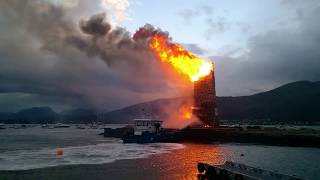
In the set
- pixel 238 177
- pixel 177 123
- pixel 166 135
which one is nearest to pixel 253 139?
pixel 166 135

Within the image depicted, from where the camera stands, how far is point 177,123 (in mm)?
156250

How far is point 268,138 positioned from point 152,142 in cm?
3760

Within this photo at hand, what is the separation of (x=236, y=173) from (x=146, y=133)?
73.5 m

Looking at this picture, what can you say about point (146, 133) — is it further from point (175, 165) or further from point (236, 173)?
point (236, 173)

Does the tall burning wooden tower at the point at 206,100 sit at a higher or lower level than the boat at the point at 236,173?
higher

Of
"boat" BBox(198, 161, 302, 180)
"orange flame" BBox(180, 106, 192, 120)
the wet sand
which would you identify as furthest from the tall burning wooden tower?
"boat" BBox(198, 161, 302, 180)

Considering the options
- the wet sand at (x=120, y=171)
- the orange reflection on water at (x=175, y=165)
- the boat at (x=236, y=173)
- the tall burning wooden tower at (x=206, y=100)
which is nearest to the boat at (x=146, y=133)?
the tall burning wooden tower at (x=206, y=100)

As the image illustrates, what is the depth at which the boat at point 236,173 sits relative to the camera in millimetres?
42409

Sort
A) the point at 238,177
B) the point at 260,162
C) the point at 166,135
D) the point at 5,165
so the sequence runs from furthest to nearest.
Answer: the point at 166,135, the point at 260,162, the point at 5,165, the point at 238,177

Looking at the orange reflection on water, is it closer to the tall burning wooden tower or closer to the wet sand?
the wet sand

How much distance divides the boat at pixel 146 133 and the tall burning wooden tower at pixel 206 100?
24.6 m

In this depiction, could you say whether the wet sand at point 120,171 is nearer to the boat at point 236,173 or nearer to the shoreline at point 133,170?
the shoreline at point 133,170

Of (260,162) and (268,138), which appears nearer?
(260,162)

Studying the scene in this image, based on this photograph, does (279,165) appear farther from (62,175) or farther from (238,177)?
(62,175)
